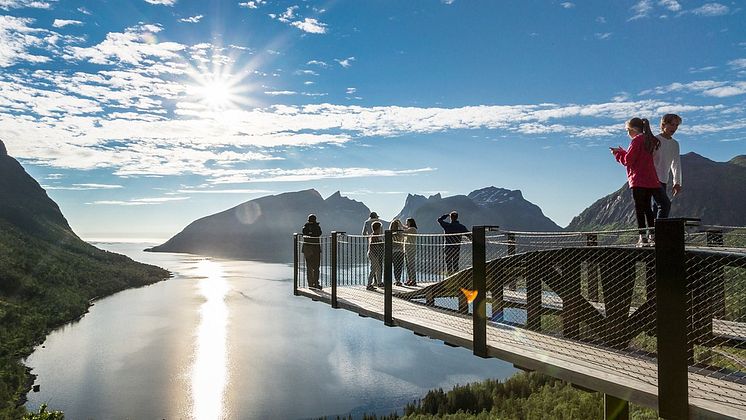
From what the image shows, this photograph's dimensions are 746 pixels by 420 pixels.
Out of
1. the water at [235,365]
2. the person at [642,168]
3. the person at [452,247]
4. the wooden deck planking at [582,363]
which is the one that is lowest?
the water at [235,365]

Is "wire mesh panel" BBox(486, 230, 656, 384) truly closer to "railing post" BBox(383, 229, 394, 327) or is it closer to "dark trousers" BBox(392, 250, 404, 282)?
"railing post" BBox(383, 229, 394, 327)

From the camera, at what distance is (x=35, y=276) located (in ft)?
374

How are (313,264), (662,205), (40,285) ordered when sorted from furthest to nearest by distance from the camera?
(40,285), (313,264), (662,205)

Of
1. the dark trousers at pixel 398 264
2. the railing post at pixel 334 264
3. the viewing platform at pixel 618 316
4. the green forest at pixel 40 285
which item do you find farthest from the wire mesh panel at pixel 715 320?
the green forest at pixel 40 285

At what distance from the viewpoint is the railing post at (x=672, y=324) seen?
13.7 feet

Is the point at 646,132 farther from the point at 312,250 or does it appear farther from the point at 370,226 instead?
the point at 312,250

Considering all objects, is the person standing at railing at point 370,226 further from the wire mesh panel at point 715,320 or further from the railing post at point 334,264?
the wire mesh panel at point 715,320

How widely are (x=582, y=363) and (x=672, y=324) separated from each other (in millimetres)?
1484

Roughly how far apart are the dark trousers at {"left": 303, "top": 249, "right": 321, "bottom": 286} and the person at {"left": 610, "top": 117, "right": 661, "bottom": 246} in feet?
26.6

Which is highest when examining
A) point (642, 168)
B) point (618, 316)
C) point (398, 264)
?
point (642, 168)

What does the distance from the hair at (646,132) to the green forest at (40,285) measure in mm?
56792

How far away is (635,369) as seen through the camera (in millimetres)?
5238

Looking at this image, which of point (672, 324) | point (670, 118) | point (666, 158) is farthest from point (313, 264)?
point (672, 324)

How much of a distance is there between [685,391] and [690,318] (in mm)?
2662
